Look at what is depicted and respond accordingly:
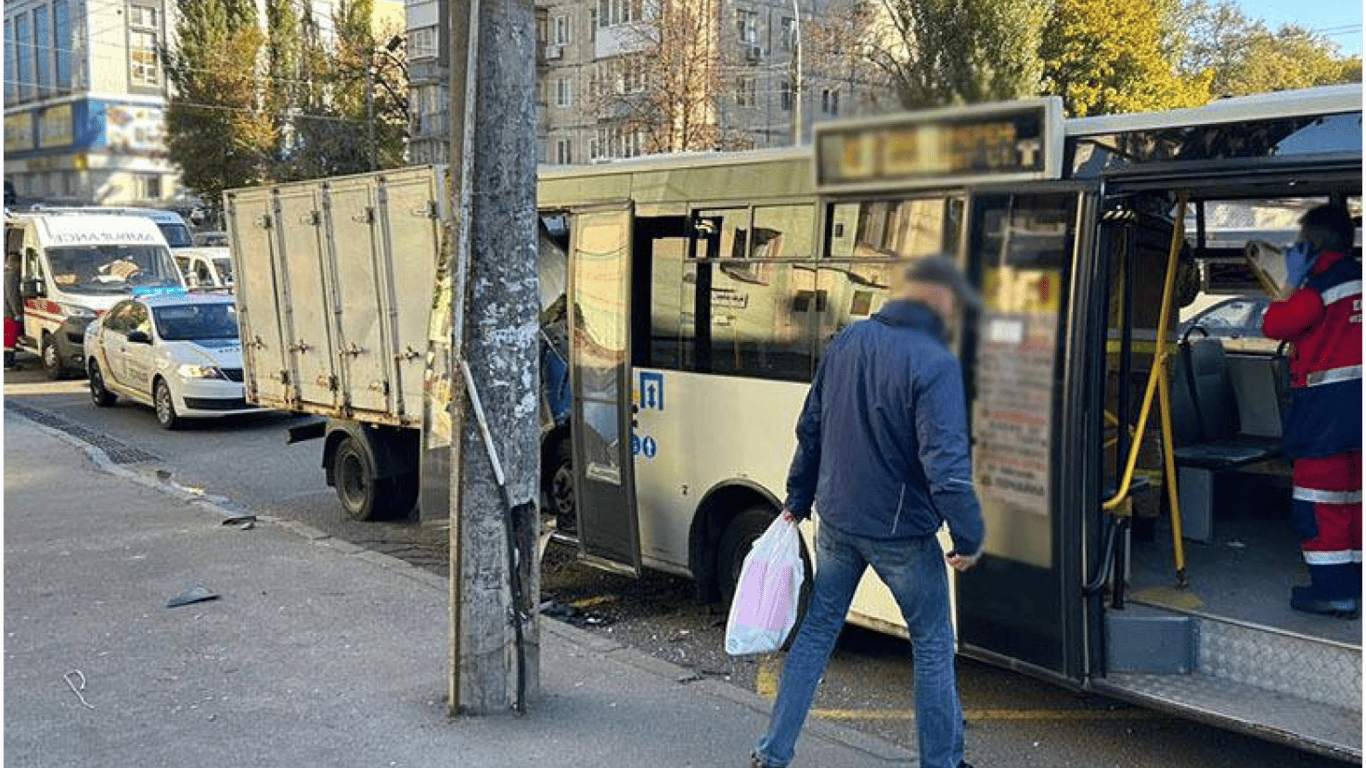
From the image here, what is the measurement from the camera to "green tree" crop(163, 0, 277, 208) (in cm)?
231

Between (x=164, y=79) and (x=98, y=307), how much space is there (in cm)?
1789

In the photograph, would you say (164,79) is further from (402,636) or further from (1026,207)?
(402,636)

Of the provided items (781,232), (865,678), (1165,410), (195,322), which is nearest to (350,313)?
(781,232)

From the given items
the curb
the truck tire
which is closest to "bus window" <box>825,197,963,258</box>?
the curb

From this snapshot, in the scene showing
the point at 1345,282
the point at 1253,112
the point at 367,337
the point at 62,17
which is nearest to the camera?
the point at 62,17

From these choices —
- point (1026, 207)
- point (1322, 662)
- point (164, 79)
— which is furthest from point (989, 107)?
point (1322, 662)

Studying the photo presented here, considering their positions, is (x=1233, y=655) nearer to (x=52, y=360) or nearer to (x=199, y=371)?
(x=199, y=371)

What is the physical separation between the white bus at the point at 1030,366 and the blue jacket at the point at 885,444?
0.18 metres

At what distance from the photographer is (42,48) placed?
6.88 feet

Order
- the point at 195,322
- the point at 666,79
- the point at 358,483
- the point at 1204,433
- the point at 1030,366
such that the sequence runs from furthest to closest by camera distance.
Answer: the point at 195,322, the point at 666,79, the point at 358,483, the point at 1204,433, the point at 1030,366

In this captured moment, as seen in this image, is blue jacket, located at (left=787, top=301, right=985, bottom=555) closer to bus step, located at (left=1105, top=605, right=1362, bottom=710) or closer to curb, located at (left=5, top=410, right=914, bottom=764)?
curb, located at (left=5, top=410, right=914, bottom=764)

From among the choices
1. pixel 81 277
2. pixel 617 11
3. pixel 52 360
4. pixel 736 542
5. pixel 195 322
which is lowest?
pixel 52 360

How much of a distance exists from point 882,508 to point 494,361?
183 centimetres

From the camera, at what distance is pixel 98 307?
18234 mm
